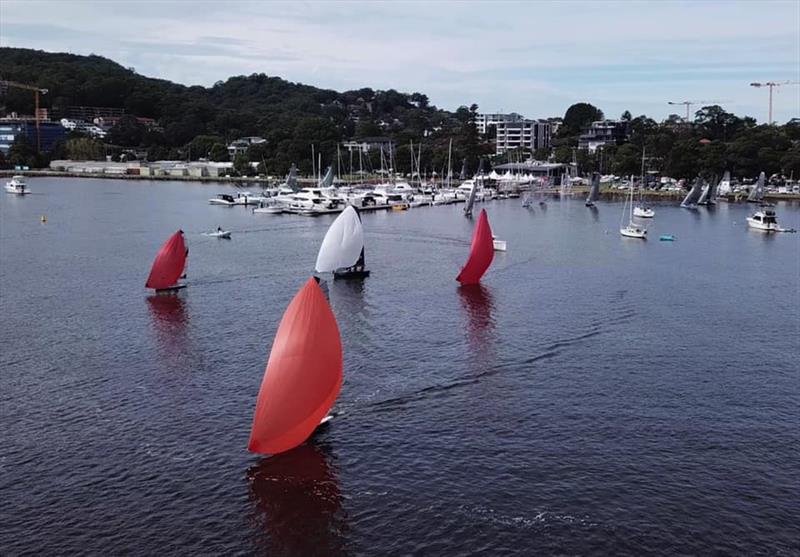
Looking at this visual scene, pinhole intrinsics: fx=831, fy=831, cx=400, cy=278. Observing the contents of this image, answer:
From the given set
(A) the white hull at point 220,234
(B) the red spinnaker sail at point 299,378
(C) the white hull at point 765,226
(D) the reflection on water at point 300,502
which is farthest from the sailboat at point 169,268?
(C) the white hull at point 765,226

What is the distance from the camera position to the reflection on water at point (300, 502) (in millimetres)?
24578

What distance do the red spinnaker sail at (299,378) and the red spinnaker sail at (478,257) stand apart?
29.9 metres

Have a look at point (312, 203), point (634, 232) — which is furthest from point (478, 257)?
point (312, 203)

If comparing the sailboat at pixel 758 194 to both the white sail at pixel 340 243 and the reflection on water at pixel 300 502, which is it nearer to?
the white sail at pixel 340 243

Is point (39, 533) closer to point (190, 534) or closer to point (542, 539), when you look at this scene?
point (190, 534)

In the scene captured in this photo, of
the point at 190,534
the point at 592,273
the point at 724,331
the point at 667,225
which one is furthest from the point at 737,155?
the point at 190,534

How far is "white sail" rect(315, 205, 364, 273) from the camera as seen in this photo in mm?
60812

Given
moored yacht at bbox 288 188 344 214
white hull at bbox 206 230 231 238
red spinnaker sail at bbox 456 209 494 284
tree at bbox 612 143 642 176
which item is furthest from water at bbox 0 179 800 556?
tree at bbox 612 143 642 176

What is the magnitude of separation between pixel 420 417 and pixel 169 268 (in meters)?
28.6

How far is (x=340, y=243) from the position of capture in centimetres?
6112

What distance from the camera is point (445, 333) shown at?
46.8 meters

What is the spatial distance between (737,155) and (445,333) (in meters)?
136

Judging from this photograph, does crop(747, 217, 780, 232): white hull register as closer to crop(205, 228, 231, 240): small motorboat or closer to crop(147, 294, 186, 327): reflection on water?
crop(205, 228, 231, 240): small motorboat

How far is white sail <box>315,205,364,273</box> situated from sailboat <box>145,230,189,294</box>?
10004mm
